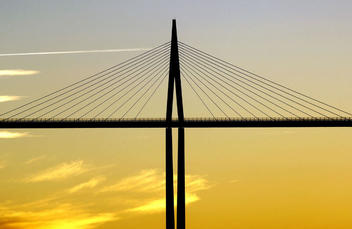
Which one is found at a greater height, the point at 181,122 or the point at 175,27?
the point at 175,27

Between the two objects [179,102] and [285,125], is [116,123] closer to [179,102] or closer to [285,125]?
[179,102]

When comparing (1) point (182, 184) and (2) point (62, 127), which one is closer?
(1) point (182, 184)

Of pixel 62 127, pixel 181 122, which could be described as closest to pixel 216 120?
pixel 181 122

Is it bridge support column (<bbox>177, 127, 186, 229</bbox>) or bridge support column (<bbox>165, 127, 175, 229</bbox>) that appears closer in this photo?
bridge support column (<bbox>165, 127, 175, 229</bbox>)

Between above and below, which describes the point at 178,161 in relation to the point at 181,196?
above

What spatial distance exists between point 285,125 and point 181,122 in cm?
864

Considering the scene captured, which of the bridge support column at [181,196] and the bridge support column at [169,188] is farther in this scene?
the bridge support column at [181,196]

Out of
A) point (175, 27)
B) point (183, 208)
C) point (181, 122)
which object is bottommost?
point (183, 208)

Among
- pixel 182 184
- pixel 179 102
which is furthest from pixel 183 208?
pixel 179 102

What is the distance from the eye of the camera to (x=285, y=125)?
348 feet

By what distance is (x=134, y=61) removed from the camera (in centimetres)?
10594

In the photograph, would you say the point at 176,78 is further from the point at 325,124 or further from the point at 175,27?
the point at 325,124

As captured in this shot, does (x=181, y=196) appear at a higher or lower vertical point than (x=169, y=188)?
lower

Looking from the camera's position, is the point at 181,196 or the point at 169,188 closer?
the point at 169,188
